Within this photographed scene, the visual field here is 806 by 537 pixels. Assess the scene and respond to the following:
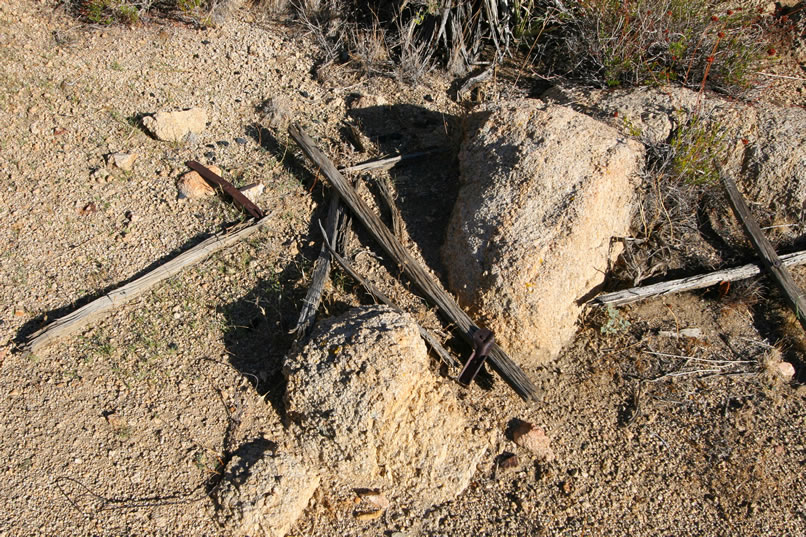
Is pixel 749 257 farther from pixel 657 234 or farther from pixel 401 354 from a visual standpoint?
pixel 401 354

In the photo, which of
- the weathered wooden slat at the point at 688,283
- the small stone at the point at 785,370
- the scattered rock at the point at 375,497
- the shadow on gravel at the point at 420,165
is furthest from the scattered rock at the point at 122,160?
the small stone at the point at 785,370

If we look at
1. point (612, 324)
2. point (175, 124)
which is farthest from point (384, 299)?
point (175, 124)

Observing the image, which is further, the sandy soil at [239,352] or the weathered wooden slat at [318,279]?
the weathered wooden slat at [318,279]

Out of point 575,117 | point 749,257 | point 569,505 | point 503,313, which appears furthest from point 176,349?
point 749,257

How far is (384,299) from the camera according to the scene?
354 cm

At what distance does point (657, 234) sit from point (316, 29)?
330 cm

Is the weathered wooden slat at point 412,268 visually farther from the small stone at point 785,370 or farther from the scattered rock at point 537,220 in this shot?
the small stone at point 785,370

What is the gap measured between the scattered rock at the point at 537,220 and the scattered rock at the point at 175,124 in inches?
79.8

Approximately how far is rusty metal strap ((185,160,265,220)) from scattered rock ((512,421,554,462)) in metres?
2.12

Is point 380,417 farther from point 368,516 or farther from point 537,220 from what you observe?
point 537,220

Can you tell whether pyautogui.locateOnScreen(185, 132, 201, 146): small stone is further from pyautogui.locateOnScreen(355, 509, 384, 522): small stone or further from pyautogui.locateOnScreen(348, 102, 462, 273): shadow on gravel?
pyautogui.locateOnScreen(355, 509, 384, 522): small stone

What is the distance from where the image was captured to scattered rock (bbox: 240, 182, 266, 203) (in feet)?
13.3

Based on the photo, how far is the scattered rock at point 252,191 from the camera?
13.3 feet

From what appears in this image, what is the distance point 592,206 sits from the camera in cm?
353
